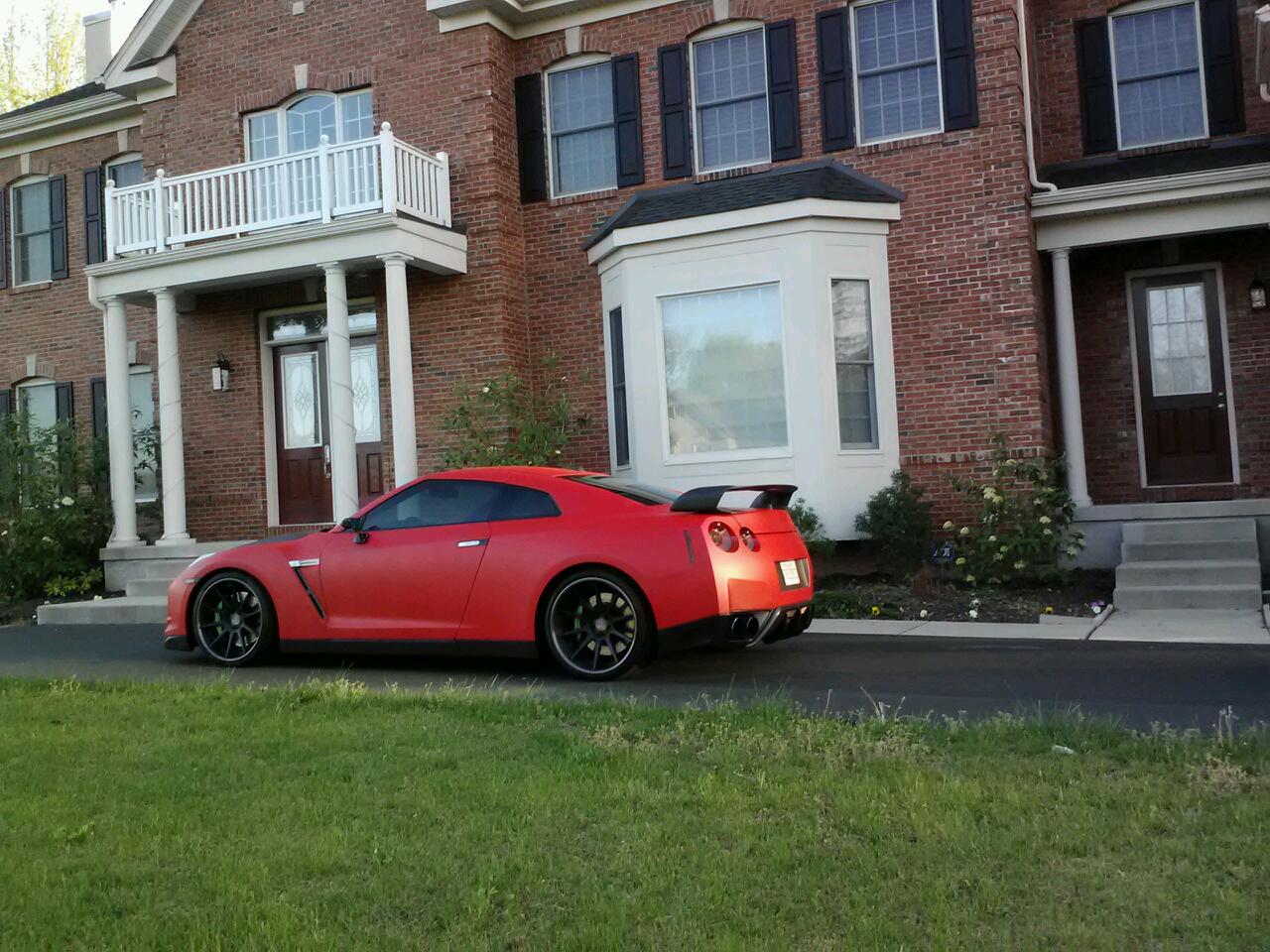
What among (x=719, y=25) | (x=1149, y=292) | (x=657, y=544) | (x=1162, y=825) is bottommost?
(x=1162, y=825)

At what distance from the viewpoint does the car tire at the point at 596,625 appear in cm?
722

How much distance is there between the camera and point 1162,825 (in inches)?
146

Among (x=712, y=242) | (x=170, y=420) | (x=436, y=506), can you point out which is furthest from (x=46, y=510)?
(x=712, y=242)

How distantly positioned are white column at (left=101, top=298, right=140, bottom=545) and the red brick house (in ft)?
0.15

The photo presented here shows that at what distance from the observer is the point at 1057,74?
13.6 metres

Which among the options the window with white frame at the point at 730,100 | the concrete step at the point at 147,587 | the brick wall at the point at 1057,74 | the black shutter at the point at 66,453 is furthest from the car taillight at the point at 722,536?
the black shutter at the point at 66,453

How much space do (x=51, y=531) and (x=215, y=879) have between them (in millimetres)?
12222

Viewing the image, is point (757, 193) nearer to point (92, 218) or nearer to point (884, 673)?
point (884, 673)

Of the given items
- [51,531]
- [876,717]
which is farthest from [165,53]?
[876,717]

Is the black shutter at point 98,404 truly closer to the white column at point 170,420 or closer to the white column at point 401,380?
the white column at point 170,420

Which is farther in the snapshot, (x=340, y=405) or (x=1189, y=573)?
(x=340, y=405)

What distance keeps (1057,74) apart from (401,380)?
323 inches

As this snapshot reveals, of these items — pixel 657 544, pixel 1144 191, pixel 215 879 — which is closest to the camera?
pixel 215 879

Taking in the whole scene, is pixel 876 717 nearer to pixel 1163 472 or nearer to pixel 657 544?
pixel 657 544
